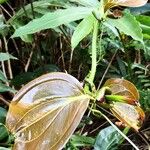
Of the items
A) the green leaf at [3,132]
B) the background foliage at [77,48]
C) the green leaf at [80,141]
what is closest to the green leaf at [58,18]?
the background foliage at [77,48]

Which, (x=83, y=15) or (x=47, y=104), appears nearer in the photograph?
(x=47, y=104)

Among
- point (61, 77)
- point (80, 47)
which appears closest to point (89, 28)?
point (61, 77)

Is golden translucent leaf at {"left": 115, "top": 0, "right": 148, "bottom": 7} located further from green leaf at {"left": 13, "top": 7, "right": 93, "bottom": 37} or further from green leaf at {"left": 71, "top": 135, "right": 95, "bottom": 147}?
green leaf at {"left": 71, "top": 135, "right": 95, "bottom": 147}

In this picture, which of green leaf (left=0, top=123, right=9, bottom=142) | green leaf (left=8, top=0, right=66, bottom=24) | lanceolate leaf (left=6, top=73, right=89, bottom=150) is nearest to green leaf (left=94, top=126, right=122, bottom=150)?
green leaf (left=0, top=123, right=9, bottom=142)

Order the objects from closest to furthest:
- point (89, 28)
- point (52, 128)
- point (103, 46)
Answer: point (52, 128)
point (89, 28)
point (103, 46)

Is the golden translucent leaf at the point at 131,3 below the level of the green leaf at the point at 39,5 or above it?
above

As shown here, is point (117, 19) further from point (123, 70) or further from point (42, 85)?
point (123, 70)

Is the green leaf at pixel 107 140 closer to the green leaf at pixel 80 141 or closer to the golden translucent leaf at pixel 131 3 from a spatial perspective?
the green leaf at pixel 80 141
